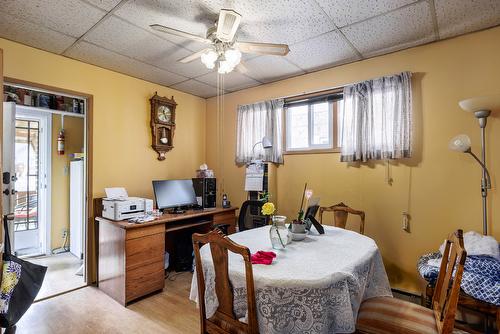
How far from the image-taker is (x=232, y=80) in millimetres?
3557

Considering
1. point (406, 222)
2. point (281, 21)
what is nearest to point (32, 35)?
point (281, 21)

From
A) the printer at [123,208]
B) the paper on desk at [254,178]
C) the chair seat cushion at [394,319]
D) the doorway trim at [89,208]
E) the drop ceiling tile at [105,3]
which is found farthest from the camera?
the paper on desk at [254,178]

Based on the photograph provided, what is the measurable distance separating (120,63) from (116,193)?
145 cm

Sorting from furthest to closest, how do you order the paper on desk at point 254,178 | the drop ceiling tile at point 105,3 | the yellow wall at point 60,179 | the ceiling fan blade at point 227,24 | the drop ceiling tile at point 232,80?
the yellow wall at point 60,179, the paper on desk at point 254,178, the drop ceiling tile at point 232,80, the drop ceiling tile at point 105,3, the ceiling fan blade at point 227,24

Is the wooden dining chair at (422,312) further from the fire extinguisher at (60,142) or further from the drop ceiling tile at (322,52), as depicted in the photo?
the fire extinguisher at (60,142)

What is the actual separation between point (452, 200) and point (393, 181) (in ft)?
1.65

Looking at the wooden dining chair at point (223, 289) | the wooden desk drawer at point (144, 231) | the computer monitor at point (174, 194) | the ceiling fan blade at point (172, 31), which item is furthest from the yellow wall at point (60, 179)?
the wooden dining chair at point (223, 289)

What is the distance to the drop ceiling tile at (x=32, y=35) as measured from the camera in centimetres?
216

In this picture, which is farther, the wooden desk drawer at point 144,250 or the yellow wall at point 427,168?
the wooden desk drawer at point 144,250

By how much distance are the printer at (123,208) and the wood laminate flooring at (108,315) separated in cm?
83

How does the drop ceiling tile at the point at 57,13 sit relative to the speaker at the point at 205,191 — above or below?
above

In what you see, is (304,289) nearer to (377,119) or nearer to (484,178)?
(484,178)

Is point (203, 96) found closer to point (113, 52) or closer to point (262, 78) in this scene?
point (262, 78)

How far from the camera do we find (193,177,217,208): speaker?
11.7 feet
